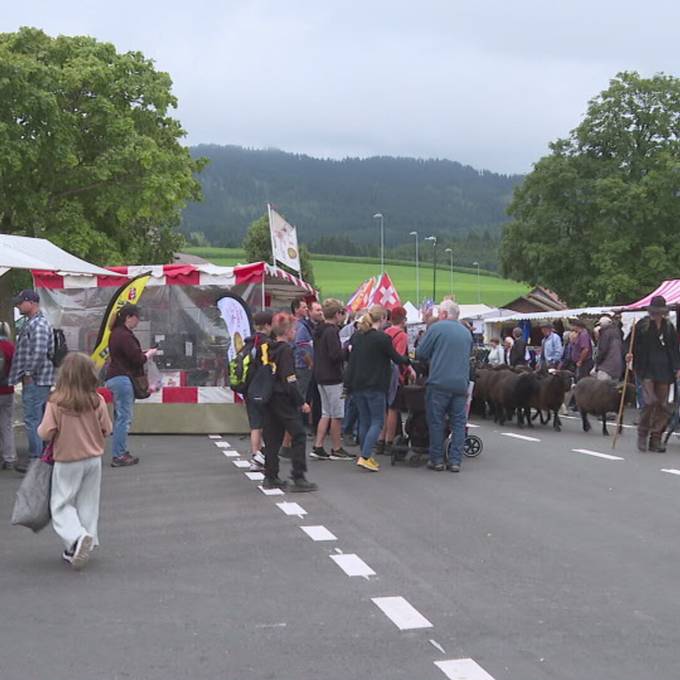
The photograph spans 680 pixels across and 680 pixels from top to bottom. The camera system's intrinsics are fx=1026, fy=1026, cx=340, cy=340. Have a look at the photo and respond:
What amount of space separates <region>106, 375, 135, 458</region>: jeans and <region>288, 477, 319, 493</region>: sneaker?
289cm

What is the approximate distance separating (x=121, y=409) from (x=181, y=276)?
4.38 meters

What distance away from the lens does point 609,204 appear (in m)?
44.5

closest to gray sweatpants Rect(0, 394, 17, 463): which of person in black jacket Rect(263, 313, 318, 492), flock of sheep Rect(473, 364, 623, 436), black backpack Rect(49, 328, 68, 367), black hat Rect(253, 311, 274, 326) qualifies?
black backpack Rect(49, 328, 68, 367)

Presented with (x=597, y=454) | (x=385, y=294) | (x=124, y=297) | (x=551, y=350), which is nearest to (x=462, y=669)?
(x=597, y=454)

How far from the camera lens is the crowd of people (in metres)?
6.98

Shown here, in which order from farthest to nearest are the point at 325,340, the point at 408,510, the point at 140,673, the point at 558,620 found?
1. the point at 325,340
2. the point at 408,510
3. the point at 558,620
4. the point at 140,673

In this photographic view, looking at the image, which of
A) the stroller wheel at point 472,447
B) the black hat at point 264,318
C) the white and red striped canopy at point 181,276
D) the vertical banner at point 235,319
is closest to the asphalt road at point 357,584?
the black hat at point 264,318

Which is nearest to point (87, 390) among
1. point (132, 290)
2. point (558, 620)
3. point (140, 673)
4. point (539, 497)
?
point (140, 673)

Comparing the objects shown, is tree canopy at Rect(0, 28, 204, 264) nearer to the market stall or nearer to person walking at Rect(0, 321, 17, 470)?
the market stall

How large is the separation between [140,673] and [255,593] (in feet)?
4.88

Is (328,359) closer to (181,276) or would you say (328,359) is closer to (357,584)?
(181,276)

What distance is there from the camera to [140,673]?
4.68 meters

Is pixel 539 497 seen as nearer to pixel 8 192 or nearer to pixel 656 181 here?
pixel 8 192

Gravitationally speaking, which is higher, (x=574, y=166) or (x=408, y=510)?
(x=574, y=166)
